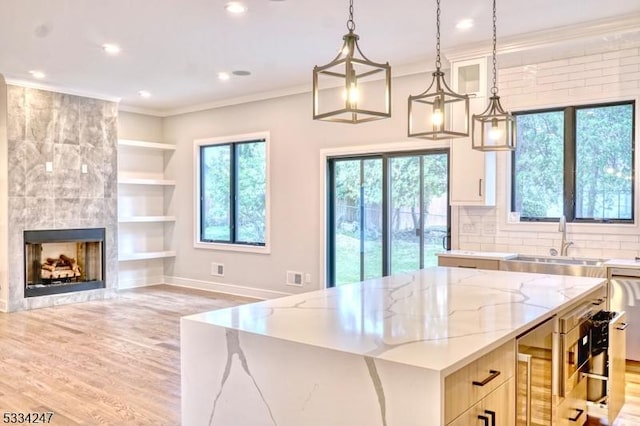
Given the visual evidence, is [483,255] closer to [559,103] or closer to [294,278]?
[559,103]

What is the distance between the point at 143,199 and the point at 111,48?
3.64 metres

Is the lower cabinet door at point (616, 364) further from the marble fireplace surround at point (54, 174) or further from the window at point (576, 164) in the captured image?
the marble fireplace surround at point (54, 174)

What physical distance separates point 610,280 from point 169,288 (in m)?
6.25

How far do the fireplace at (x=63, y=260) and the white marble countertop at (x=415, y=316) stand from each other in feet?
18.1

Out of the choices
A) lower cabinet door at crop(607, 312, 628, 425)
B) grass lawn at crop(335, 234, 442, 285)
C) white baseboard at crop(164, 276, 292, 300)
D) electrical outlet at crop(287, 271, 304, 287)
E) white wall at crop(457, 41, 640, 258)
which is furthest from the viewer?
white baseboard at crop(164, 276, 292, 300)

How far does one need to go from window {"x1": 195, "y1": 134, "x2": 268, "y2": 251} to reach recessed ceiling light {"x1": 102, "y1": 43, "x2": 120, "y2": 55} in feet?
7.97

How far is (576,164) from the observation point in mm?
5070

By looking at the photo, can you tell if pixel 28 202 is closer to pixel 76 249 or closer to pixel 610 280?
pixel 76 249

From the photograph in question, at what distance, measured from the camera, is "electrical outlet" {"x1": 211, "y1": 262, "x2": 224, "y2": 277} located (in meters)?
7.98

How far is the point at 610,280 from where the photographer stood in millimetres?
4344

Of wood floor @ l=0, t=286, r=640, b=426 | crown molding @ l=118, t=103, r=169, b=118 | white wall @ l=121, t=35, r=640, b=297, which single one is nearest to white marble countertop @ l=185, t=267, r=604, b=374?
wood floor @ l=0, t=286, r=640, b=426

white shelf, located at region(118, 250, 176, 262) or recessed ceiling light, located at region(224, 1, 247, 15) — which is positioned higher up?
recessed ceiling light, located at region(224, 1, 247, 15)

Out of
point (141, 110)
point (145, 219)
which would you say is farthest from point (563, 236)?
point (141, 110)

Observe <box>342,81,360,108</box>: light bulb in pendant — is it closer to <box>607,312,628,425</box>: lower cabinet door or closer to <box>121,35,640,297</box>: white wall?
<box>607,312,628,425</box>: lower cabinet door
